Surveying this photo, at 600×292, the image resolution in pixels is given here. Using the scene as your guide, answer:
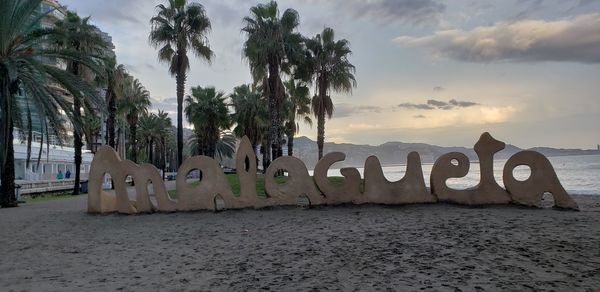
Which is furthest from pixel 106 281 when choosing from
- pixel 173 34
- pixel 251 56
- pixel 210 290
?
pixel 173 34

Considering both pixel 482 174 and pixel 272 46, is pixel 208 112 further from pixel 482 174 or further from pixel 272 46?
pixel 482 174

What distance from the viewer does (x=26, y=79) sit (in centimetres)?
1491

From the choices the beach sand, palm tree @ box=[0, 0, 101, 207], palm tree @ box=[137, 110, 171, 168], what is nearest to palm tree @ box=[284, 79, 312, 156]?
palm tree @ box=[0, 0, 101, 207]

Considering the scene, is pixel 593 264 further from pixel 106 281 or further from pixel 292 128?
pixel 292 128

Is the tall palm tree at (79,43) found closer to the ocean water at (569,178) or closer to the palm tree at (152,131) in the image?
the ocean water at (569,178)

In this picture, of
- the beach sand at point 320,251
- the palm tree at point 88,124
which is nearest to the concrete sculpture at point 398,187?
the beach sand at point 320,251

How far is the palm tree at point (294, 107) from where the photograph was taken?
1192 inches

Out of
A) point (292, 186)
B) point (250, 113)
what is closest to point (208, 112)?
point (250, 113)

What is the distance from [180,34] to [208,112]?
13.0 meters

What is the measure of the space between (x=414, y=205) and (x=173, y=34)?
19512 mm

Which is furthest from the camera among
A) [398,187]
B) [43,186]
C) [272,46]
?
[43,186]

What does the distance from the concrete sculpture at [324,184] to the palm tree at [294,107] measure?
59.3 ft

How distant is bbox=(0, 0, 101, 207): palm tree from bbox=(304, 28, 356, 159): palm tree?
Result: 578 inches

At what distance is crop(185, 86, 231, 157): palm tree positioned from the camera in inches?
1508
